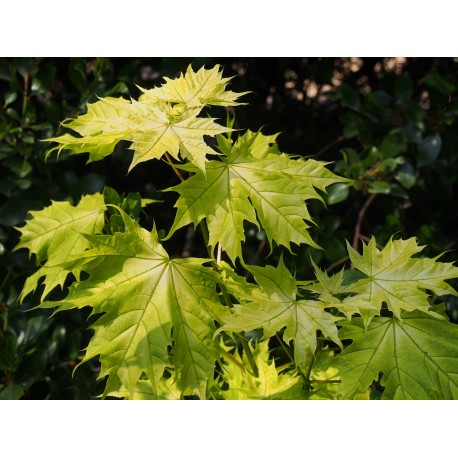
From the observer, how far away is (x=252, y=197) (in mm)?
834

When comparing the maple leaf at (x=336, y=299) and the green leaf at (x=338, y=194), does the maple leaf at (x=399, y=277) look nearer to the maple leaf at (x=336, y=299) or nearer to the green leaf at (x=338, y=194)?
the maple leaf at (x=336, y=299)

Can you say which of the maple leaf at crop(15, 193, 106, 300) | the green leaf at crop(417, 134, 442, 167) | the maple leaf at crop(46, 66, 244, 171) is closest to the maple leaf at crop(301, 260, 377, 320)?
the maple leaf at crop(46, 66, 244, 171)

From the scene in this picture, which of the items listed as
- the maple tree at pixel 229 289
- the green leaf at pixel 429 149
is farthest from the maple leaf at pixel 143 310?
the green leaf at pixel 429 149

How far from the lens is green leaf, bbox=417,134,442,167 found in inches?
72.1

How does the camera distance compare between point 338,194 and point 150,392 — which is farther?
point 338,194

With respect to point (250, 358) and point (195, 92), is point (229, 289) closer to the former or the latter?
point (250, 358)

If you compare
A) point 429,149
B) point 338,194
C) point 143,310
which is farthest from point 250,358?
point 429,149

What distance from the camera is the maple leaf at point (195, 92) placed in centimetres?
86

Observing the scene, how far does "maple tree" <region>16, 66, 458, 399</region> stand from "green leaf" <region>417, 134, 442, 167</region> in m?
1.05

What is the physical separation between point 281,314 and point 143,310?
0.18 m

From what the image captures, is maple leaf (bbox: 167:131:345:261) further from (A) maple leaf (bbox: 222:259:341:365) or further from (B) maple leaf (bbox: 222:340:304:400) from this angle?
(B) maple leaf (bbox: 222:340:304:400)

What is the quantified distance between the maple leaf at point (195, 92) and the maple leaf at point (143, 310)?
192 millimetres

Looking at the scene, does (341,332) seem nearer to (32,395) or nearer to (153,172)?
(32,395)

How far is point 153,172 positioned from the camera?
2354mm
